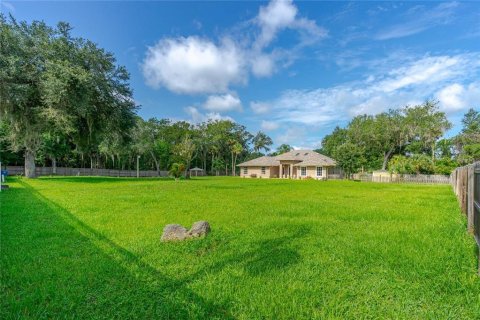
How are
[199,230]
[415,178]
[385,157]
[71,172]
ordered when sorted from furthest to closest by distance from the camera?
[385,157] → [71,172] → [415,178] → [199,230]

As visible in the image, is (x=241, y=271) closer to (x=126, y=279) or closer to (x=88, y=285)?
(x=126, y=279)

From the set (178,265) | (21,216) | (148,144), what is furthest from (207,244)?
(148,144)

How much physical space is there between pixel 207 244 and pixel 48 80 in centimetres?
1777

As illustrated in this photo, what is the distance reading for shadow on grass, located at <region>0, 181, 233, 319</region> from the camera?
246 centimetres

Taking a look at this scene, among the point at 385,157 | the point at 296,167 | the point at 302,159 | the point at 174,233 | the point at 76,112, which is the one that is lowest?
the point at 174,233

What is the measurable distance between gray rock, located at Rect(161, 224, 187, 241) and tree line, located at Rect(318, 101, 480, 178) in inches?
1250

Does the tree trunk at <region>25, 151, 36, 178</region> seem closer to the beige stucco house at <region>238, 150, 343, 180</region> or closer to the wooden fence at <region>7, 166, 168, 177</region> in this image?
the wooden fence at <region>7, 166, 168, 177</region>

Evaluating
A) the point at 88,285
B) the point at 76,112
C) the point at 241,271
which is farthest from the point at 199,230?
the point at 76,112

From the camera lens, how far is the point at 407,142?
42062 millimetres

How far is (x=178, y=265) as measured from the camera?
349 centimetres

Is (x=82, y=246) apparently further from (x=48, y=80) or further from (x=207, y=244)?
(x=48, y=80)

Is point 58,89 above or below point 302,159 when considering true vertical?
above

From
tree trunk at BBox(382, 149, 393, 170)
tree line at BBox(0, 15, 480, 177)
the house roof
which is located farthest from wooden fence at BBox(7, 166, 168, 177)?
tree trunk at BBox(382, 149, 393, 170)

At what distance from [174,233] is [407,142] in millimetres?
45532
